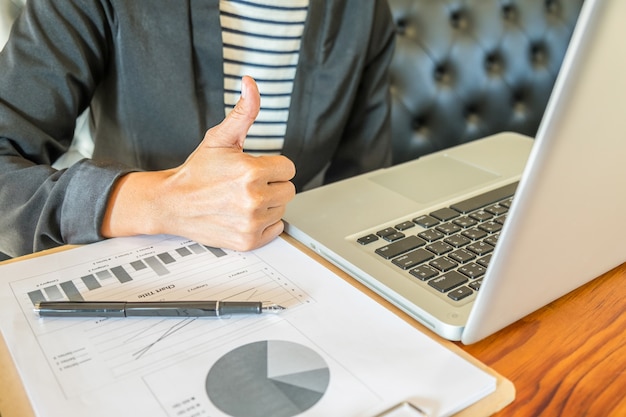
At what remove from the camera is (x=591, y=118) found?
0.34 meters

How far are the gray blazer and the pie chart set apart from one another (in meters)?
0.25

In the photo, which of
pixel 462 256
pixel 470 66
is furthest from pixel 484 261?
pixel 470 66

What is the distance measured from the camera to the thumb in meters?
0.57

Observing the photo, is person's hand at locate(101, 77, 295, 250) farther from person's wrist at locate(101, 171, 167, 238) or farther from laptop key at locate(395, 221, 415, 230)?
laptop key at locate(395, 221, 415, 230)

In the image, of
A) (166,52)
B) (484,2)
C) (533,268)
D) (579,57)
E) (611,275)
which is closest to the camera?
(579,57)

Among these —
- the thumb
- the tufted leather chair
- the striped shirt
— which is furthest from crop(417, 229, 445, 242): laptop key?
the tufted leather chair

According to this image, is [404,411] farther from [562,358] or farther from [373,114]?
[373,114]

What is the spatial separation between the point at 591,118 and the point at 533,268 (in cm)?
12

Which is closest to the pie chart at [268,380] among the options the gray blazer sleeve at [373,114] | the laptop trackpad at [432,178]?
the laptop trackpad at [432,178]

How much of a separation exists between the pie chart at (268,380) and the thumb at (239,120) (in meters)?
0.24

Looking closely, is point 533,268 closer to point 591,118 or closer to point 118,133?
point 591,118

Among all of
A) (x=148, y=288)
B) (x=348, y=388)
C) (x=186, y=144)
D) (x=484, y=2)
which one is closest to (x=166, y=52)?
(x=186, y=144)

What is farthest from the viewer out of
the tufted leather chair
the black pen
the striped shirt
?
the tufted leather chair

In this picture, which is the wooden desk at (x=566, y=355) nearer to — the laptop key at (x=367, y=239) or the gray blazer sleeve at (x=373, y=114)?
the laptop key at (x=367, y=239)
